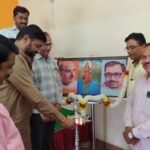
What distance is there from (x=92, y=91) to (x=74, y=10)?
1.34 metres

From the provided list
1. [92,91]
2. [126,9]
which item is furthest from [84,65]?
[126,9]

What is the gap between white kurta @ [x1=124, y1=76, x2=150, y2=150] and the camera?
190 centimetres

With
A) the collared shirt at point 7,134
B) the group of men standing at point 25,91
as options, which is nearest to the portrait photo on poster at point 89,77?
the group of men standing at point 25,91

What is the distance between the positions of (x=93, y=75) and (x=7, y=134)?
183 centimetres

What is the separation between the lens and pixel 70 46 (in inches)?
152

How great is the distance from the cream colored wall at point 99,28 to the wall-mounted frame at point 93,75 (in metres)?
0.42

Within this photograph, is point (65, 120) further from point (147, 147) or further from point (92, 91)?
point (92, 91)

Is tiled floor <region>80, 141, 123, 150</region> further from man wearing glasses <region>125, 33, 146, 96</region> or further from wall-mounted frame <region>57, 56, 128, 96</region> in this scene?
man wearing glasses <region>125, 33, 146, 96</region>

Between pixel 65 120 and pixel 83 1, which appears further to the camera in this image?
pixel 83 1

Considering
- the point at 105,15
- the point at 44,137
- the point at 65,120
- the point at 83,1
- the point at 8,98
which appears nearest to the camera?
the point at 8,98

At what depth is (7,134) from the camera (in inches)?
44.5

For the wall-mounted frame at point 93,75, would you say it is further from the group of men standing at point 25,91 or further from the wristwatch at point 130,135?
the group of men standing at point 25,91

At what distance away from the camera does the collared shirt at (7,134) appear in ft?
3.56

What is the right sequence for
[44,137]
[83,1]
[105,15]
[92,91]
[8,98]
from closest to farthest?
1. [8,98]
2. [44,137]
3. [92,91]
4. [105,15]
5. [83,1]
